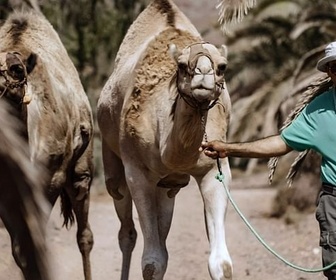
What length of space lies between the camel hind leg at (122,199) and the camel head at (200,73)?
233 centimetres

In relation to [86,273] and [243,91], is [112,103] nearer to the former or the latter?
[86,273]

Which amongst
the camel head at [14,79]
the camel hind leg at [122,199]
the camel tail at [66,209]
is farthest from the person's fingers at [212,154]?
the camel tail at [66,209]

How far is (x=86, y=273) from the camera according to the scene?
9.18m

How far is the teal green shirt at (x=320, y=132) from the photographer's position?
5652mm

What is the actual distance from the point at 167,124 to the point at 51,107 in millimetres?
1719

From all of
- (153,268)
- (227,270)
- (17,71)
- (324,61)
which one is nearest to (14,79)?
(17,71)

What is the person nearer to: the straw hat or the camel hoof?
the straw hat

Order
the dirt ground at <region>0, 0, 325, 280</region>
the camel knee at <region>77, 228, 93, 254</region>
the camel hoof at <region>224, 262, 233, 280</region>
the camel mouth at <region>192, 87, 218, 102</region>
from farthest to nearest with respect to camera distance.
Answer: the dirt ground at <region>0, 0, 325, 280</region> → the camel knee at <region>77, 228, 93, 254</region> → the camel hoof at <region>224, 262, 233, 280</region> → the camel mouth at <region>192, 87, 218, 102</region>

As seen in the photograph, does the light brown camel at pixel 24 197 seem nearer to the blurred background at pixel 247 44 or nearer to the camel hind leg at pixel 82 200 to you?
the camel hind leg at pixel 82 200

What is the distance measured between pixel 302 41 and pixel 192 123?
12.9 meters

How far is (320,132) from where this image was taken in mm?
5688

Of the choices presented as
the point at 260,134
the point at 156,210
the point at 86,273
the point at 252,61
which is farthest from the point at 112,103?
the point at 252,61

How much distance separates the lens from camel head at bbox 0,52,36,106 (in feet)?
23.5

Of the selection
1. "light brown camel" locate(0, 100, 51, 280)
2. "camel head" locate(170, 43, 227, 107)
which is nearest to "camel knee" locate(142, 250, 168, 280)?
"camel head" locate(170, 43, 227, 107)
